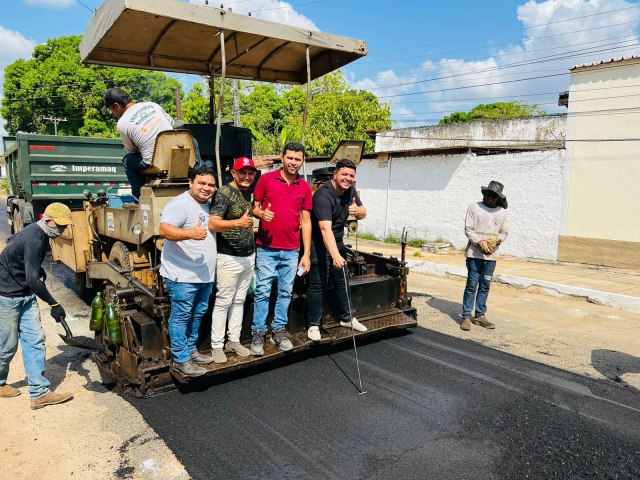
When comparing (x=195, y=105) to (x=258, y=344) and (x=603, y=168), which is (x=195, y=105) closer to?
(x=603, y=168)

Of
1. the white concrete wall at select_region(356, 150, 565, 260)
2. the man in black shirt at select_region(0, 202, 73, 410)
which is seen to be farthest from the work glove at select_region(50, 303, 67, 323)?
the white concrete wall at select_region(356, 150, 565, 260)

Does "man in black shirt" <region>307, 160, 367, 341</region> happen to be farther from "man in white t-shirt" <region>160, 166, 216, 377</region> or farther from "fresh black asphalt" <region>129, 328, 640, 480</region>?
"man in white t-shirt" <region>160, 166, 216, 377</region>

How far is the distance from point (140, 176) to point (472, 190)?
10193 mm

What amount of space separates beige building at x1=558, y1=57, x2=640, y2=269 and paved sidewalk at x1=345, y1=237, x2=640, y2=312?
0.48 metres

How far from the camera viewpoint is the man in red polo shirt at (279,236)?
4219 millimetres

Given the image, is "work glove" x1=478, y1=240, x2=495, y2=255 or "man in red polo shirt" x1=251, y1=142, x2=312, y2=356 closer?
"man in red polo shirt" x1=251, y1=142, x2=312, y2=356

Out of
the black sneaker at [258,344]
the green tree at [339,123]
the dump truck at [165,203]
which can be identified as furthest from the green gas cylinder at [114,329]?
the green tree at [339,123]

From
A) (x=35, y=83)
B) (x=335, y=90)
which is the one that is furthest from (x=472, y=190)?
(x=35, y=83)

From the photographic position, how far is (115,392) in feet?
13.3

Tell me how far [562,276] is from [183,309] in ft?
27.2

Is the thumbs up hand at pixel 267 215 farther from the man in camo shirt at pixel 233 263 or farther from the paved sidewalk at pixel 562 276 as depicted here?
the paved sidewalk at pixel 562 276

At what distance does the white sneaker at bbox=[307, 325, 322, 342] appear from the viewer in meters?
4.49

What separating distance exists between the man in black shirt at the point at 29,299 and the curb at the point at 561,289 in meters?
7.08

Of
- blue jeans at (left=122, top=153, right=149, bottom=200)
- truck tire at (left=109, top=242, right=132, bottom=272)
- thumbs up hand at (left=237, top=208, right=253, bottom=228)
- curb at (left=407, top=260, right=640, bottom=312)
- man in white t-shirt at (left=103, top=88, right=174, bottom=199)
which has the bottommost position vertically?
curb at (left=407, top=260, right=640, bottom=312)
